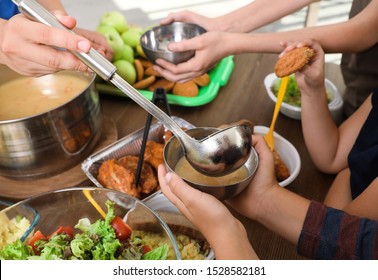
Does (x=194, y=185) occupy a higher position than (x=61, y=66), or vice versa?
(x=61, y=66)

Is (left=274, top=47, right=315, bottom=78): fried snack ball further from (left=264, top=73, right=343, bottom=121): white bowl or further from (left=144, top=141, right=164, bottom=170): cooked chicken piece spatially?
(left=144, top=141, right=164, bottom=170): cooked chicken piece

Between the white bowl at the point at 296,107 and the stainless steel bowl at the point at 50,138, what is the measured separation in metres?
0.63

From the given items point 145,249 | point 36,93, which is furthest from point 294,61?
point 36,93

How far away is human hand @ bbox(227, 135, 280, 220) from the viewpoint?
0.90 meters

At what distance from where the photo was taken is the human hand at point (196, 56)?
1.25 meters

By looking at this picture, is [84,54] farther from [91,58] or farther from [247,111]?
[247,111]

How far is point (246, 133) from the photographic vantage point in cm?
86

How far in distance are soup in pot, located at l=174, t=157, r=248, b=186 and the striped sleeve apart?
0.18m

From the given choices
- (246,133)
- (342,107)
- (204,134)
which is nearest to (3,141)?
(204,134)

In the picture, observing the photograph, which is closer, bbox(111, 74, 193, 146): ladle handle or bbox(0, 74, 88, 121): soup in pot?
bbox(111, 74, 193, 146): ladle handle

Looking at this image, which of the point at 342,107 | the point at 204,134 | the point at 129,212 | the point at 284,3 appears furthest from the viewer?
the point at 284,3

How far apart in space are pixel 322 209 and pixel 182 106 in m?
0.73

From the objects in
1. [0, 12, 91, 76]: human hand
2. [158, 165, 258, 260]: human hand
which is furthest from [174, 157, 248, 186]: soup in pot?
[0, 12, 91, 76]: human hand
